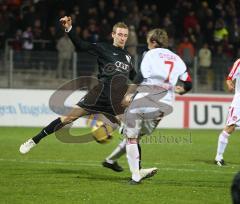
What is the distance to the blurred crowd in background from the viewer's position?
2236 centimetres

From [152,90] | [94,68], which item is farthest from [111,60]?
[94,68]

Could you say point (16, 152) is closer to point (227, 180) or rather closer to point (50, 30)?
point (227, 180)

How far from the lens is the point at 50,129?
1139cm

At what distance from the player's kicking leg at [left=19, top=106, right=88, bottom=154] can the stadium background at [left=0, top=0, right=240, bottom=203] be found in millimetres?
356

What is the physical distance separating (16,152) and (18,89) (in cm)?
784

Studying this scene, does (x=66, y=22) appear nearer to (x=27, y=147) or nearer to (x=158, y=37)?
(x=158, y=37)

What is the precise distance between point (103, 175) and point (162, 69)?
2247 mm

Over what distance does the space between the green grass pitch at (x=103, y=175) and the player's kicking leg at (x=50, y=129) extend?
36 cm

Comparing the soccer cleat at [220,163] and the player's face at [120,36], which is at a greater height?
the player's face at [120,36]

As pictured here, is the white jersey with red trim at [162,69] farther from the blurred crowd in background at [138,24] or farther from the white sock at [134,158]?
the blurred crowd in background at [138,24]

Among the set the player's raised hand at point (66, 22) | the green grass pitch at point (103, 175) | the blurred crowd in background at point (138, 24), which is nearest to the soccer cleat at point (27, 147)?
the green grass pitch at point (103, 175)

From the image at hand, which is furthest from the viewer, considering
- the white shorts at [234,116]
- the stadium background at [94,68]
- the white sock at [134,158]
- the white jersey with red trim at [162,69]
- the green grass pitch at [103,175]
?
the stadium background at [94,68]

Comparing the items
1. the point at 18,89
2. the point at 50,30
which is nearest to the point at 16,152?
the point at 18,89

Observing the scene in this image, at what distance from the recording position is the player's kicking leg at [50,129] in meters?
11.3
